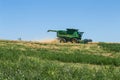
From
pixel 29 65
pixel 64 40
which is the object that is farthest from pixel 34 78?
pixel 64 40

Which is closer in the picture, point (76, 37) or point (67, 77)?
point (67, 77)

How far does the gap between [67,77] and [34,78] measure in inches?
39.4

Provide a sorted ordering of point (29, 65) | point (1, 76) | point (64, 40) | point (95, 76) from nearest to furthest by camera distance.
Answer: point (1, 76), point (95, 76), point (29, 65), point (64, 40)

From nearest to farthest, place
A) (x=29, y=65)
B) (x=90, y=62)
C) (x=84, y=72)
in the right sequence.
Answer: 1. (x=84, y=72)
2. (x=29, y=65)
3. (x=90, y=62)

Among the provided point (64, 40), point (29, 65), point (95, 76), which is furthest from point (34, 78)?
point (64, 40)

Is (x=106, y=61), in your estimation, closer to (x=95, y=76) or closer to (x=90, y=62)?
(x=90, y=62)

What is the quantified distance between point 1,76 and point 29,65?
12.3 feet

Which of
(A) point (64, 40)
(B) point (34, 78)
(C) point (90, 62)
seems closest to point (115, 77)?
(B) point (34, 78)

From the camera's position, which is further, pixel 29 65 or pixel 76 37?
pixel 76 37

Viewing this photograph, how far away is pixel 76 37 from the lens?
57.0 meters

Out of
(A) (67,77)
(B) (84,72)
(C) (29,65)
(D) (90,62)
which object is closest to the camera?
(A) (67,77)

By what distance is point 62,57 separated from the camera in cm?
2708

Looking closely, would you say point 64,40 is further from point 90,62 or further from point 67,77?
point 67,77

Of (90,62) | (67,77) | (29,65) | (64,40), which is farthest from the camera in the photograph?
(64,40)
